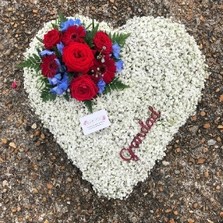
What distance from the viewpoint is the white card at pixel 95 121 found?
16.2 feet

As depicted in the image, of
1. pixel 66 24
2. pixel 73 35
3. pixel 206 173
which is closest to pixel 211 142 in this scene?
pixel 206 173

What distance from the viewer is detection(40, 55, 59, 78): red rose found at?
462 centimetres

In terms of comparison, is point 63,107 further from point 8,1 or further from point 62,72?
point 8,1

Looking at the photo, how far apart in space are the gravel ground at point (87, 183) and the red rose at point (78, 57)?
1068mm

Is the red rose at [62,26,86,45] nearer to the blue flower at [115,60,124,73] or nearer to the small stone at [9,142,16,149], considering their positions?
the blue flower at [115,60,124,73]

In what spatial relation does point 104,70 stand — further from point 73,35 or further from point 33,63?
point 33,63

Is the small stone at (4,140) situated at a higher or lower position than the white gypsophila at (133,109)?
lower

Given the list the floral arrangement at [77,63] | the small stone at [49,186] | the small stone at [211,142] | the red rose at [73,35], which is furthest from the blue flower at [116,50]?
the small stone at [49,186]

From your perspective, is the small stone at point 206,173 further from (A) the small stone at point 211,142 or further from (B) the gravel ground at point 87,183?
(A) the small stone at point 211,142

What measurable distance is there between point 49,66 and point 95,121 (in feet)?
2.54

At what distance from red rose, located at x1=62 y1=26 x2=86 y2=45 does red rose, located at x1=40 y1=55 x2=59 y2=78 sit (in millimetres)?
215

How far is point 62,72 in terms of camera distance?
15.3 feet

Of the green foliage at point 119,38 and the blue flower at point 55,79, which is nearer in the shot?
the blue flower at point 55,79

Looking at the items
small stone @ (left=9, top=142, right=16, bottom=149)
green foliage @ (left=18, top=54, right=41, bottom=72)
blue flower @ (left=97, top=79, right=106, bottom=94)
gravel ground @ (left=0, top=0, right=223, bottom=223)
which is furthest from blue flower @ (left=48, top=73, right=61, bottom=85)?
small stone @ (left=9, top=142, right=16, bottom=149)
